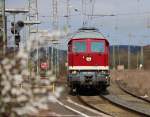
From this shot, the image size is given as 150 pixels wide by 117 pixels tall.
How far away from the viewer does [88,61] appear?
35.0 m

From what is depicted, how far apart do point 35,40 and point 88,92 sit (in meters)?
30.8

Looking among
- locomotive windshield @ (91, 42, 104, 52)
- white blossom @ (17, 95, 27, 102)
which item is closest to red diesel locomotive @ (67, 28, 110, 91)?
locomotive windshield @ (91, 42, 104, 52)

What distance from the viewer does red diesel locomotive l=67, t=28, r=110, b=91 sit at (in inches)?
1367

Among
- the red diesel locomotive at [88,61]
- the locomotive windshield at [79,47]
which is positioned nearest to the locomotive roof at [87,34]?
the red diesel locomotive at [88,61]

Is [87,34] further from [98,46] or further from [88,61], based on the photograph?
[88,61]

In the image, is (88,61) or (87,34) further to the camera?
(87,34)

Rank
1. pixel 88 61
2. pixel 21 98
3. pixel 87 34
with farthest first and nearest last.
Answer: pixel 87 34
pixel 88 61
pixel 21 98

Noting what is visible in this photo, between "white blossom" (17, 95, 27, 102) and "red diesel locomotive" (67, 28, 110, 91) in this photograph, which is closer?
"white blossom" (17, 95, 27, 102)

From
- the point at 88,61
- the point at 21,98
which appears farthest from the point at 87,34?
the point at 21,98

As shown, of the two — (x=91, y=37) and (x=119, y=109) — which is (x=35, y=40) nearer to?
(x=119, y=109)

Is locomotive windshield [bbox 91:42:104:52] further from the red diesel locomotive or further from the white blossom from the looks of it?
the white blossom

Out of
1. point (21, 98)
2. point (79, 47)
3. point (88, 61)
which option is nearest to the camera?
point (21, 98)

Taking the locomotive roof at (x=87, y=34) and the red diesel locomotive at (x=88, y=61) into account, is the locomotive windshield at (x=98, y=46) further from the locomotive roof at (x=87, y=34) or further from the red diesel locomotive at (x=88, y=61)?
the locomotive roof at (x=87, y=34)

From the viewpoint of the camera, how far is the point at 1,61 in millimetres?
8984
